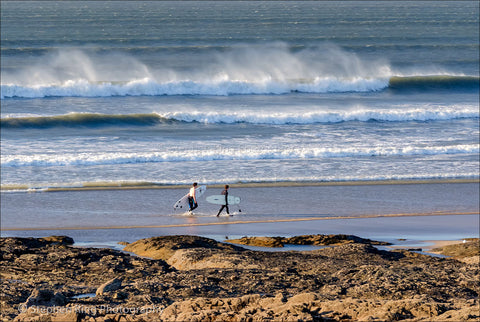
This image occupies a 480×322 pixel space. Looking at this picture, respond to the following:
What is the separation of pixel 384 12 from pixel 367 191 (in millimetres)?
82817

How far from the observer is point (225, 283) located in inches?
361

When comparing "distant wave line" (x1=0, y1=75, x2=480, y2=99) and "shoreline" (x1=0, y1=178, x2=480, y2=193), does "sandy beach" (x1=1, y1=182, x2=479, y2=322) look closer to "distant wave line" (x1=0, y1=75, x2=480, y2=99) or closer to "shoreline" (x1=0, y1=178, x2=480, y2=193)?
"shoreline" (x1=0, y1=178, x2=480, y2=193)

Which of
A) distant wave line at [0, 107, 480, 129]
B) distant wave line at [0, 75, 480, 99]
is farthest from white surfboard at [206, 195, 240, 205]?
distant wave line at [0, 75, 480, 99]

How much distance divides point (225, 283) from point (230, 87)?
103 feet

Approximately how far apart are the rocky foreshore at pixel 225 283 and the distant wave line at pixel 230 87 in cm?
2612

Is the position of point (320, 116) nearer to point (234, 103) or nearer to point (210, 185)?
Answer: point (234, 103)

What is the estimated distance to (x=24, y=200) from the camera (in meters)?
17.8

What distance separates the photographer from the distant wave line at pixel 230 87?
38.3 metres

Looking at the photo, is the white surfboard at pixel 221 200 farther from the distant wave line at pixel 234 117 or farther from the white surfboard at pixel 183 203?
the distant wave line at pixel 234 117

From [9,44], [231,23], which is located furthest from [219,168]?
[231,23]

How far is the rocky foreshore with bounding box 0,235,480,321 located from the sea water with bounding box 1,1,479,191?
8466 mm

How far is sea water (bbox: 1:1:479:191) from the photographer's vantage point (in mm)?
21922

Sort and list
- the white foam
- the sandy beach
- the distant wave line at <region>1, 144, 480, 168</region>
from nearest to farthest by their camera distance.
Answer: the sandy beach, the distant wave line at <region>1, 144, 480, 168</region>, the white foam

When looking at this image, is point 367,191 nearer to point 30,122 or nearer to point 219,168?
point 219,168
